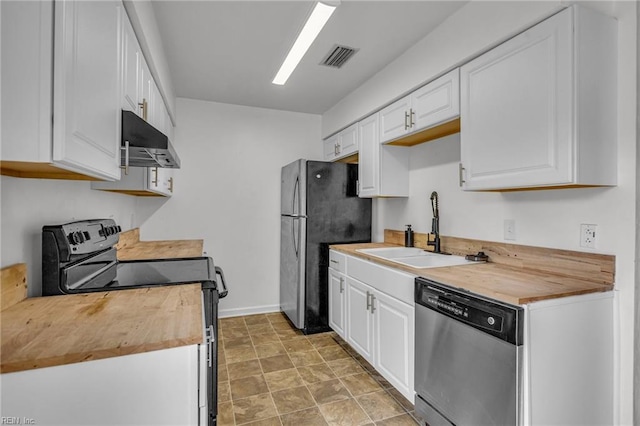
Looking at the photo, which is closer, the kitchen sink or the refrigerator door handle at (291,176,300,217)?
the kitchen sink

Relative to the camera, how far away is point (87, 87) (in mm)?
1025

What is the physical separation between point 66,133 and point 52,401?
2.29 feet

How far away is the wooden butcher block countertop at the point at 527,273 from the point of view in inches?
55.9

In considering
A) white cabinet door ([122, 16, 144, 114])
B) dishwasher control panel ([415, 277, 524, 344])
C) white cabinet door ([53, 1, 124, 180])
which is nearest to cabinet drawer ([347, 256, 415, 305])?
dishwasher control panel ([415, 277, 524, 344])

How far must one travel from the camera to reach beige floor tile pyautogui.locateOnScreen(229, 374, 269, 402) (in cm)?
223

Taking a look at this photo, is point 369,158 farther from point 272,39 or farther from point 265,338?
point 265,338

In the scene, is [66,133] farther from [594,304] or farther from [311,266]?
[311,266]

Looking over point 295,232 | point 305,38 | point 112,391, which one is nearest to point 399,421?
point 112,391

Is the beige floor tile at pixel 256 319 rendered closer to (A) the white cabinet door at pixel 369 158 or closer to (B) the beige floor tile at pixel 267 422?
(B) the beige floor tile at pixel 267 422

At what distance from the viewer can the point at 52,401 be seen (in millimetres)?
808

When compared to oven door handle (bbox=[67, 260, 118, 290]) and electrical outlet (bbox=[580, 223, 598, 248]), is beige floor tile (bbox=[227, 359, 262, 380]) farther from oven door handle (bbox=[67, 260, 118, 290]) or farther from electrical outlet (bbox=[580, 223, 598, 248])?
electrical outlet (bbox=[580, 223, 598, 248])

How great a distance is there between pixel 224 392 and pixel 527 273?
2102 millimetres

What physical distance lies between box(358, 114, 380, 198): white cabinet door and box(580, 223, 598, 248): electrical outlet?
158 centimetres

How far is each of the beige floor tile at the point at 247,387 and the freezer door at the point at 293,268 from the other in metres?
0.94
